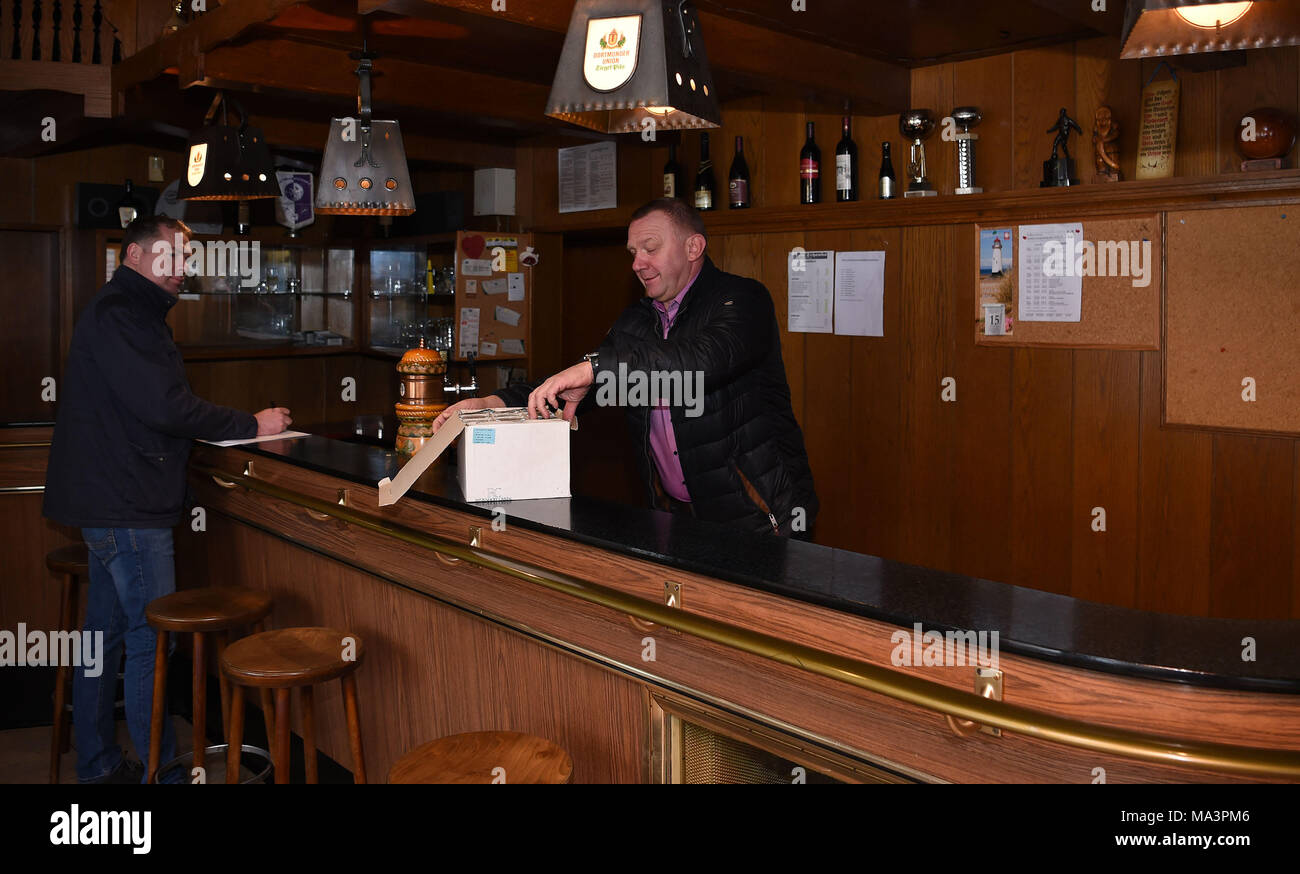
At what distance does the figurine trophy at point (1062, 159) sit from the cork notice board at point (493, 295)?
307cm

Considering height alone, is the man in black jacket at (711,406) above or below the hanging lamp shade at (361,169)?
below

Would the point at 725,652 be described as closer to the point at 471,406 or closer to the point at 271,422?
the point at 471,406

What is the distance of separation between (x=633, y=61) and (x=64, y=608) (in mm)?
2974

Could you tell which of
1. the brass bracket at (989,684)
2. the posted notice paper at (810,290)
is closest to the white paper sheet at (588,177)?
the posted notice paper at (810,290)

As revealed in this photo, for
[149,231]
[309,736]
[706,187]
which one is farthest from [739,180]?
[309,736]

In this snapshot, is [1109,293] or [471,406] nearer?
[471,406]

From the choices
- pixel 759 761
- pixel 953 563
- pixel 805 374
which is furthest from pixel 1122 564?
pixel 759 761

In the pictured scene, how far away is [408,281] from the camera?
729cm

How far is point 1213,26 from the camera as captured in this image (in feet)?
6.64

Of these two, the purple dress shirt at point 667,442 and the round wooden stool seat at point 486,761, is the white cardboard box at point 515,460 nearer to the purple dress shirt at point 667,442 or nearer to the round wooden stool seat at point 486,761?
the purple dress shirt at point 667,442

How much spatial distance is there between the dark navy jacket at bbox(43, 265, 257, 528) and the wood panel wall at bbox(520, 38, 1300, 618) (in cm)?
246

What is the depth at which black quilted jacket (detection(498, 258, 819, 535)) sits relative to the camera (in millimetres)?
3004

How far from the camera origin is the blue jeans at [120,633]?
11.7 feet
